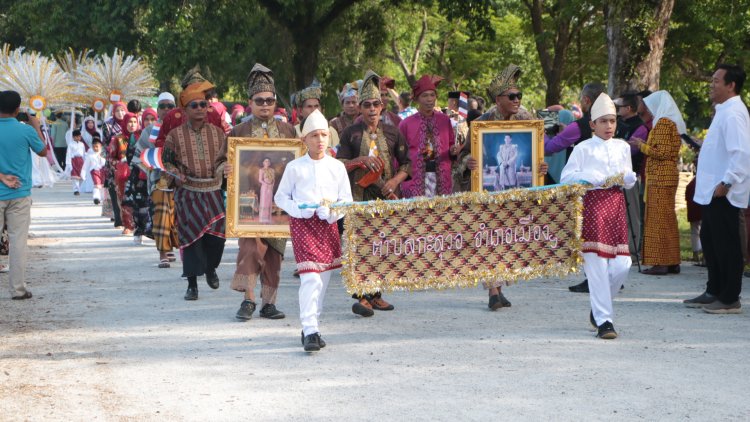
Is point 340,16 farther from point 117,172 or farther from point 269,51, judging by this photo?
point 117,172

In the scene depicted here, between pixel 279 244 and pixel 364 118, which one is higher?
pixel 364 118

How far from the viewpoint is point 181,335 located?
9211 mm

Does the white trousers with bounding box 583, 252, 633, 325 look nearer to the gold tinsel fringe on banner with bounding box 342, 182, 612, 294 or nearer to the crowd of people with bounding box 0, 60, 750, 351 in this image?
the crowd of people with bounding box 0, 60, 750, 351

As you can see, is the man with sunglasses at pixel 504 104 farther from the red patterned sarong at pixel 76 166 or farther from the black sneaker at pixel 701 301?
the red patterned sarong at pixel 76 166

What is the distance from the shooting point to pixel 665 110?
12.3 meters

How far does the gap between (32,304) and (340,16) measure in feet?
81.3

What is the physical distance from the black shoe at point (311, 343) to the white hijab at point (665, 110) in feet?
18.6

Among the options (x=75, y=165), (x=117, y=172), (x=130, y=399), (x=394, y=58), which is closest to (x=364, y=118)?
(x=130, y=399)

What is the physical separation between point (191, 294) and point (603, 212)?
4366mm

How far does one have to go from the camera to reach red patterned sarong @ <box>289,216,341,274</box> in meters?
8.43

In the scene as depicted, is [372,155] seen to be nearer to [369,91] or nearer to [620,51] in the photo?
[369,91]

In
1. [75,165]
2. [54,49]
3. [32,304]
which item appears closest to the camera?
[32,304]

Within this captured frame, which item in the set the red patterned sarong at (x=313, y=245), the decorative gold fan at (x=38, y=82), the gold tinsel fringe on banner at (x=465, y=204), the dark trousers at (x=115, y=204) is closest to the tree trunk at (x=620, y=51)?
the dark trousers at (x=115, y=204)

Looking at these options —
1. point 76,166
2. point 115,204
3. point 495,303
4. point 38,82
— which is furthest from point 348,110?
point 38,82
